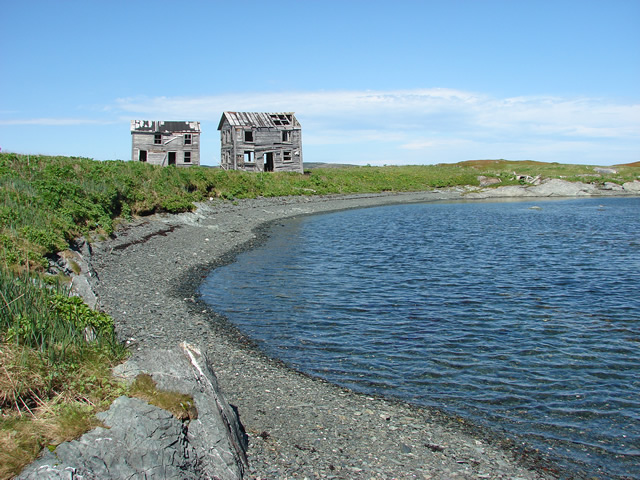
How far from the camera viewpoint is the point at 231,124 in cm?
6231

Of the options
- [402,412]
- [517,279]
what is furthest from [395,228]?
[402,412]

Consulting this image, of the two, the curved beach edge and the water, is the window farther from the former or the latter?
the curved beach edge

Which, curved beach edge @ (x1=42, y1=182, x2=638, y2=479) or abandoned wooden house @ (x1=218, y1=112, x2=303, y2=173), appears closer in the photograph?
curved beach edge @ (x1=42, y1=182, x2=638, y2=479)

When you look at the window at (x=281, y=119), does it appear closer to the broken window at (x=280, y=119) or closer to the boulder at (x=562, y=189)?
the broken window at (x=280, y=119)

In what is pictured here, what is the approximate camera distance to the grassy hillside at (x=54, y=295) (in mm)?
6727

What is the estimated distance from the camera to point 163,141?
62781 mm

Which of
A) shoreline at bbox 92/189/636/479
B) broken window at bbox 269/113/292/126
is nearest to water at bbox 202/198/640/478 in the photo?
shoreline at bbox 92/189/636/479

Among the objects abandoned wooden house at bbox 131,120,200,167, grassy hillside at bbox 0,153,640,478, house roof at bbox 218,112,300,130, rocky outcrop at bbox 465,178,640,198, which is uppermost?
house roof at bbox 218,112,300,130

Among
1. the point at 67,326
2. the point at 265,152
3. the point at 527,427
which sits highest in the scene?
the point at 265,152

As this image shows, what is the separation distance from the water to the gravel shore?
67 cm

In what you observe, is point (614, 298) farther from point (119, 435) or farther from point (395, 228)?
point (395, 228)

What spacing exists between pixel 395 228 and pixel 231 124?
2898 centimetres

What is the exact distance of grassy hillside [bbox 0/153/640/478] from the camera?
265 inches

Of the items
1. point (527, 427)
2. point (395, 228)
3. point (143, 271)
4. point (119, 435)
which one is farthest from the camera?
point (395, 228)
